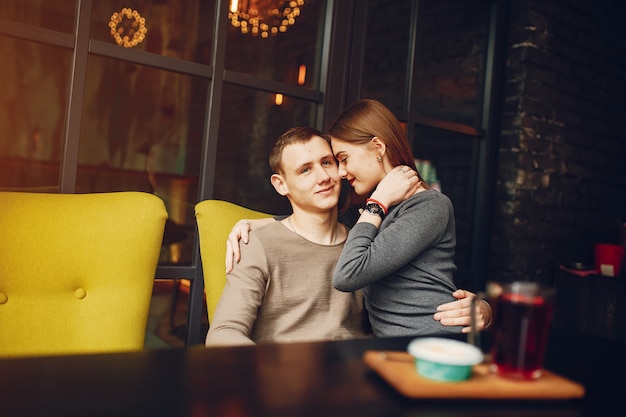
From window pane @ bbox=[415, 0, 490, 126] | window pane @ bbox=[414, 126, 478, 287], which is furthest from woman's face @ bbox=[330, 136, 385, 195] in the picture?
window pane @ bbox=[415, 0, 490, 126]

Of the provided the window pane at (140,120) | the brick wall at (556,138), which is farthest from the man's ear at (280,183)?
the window pane at (140,120)

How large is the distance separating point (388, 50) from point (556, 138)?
1040mm

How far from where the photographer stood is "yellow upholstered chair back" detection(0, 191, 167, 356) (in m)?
Answer: 1.34

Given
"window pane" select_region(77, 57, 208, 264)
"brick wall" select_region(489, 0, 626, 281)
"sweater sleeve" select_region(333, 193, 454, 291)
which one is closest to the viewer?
"sweater sleeve" select_region(333, 193, 454, 291)

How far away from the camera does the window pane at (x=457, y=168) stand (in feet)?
9.64

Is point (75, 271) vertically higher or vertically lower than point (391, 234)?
lower

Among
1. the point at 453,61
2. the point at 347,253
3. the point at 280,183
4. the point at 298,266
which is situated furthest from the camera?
the point at 453,61

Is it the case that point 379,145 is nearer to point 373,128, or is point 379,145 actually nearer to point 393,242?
point 373,128

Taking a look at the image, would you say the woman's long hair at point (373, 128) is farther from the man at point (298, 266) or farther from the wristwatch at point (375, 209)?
the wristwatch at point (375, 209)

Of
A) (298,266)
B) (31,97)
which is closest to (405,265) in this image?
(298,266)

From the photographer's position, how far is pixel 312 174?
162 centimetres

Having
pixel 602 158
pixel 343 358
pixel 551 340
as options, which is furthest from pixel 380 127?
pixel 602 158

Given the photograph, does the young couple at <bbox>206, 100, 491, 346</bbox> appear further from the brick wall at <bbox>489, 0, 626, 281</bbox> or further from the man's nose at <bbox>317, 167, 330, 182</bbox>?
the brick wall at <bbox>489, 0, 626, 281</bbox>

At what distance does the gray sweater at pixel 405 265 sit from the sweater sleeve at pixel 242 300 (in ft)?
0.79
